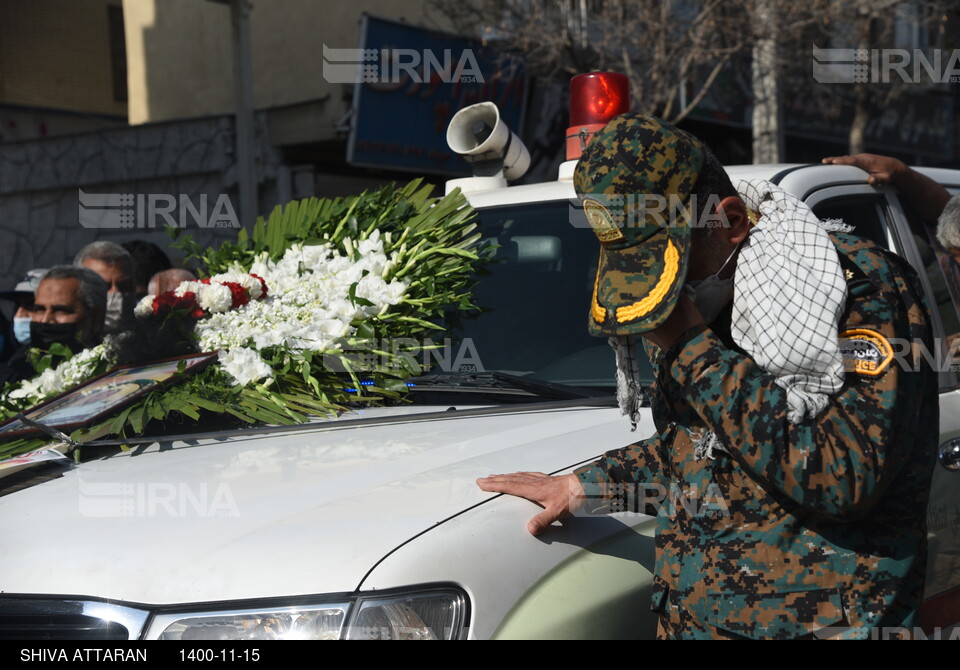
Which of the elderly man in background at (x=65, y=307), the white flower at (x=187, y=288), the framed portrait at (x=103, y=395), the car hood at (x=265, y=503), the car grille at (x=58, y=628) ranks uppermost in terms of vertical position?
the white flower at (x=187, y=288)

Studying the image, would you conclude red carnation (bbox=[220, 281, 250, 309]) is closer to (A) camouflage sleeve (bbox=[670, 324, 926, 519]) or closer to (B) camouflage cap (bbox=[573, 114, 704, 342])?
(B) camouflage cap (bbox=[573, 114, 704, 342])

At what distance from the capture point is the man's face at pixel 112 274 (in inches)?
218

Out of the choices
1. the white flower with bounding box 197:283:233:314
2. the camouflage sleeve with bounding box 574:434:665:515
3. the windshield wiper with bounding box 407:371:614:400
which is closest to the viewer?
the camouflage sleeve with bounding box 574:434:665:515

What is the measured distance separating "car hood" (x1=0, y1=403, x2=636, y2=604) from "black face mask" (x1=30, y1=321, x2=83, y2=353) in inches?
86.8

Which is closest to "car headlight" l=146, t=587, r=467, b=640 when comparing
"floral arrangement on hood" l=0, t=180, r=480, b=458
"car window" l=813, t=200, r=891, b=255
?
"floral arrangement on hood" l=0, t=180, r=480, b=458

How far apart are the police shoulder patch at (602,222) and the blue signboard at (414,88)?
10.6 metres

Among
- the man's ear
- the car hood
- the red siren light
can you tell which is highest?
the red siren light

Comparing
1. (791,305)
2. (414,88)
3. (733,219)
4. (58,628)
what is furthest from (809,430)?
(414,88)

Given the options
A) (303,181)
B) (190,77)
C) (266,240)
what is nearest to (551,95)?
(303,181)

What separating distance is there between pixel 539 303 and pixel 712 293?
4.30ft

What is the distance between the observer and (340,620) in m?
1.68

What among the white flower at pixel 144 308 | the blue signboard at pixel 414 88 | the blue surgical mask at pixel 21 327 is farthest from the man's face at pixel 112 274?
the blue signboard at pixel 414 88

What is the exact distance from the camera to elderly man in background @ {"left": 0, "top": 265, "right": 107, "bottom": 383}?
14.8ft

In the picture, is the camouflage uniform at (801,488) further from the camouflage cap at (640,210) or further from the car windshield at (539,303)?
the car windshield at (539,303)
